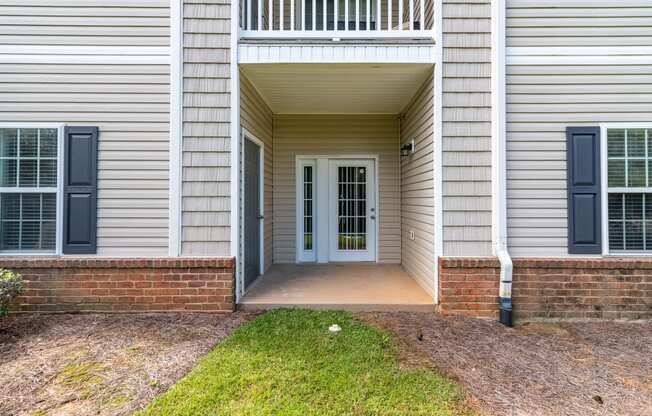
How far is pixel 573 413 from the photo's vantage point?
7.36 ft

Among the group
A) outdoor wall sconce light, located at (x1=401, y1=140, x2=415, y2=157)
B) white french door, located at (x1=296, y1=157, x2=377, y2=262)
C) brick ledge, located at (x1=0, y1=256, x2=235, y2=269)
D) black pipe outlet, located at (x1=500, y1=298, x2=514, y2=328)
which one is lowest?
black pipe outlet, located at (x1=500, y1=298, x2=514, y2=328)

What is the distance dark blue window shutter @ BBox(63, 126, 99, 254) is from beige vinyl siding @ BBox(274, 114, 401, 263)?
9.85 ft

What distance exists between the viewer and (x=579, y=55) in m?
3.87

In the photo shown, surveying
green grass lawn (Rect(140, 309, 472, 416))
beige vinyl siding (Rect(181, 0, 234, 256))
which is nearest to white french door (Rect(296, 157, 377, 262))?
beige vinyl siding (Rect(181, 0, 234, 256))

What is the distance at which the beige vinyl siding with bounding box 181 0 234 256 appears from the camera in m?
3.88

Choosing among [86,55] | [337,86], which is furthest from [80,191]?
[337,86]

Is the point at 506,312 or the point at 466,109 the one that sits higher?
the point at 466,109

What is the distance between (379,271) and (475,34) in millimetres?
3587

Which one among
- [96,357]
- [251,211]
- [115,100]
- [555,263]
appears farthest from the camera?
[251,211]

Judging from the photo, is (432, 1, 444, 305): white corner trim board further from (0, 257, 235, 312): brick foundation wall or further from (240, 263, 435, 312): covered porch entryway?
(0, 257, 235, 312): brick foundation wall

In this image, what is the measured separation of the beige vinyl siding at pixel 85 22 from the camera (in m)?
3.86

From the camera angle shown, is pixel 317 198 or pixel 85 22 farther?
pixel 317 198

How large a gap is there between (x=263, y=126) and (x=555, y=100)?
400 centimetres

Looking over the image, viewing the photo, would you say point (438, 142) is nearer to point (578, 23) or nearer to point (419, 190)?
point (419, 190)
